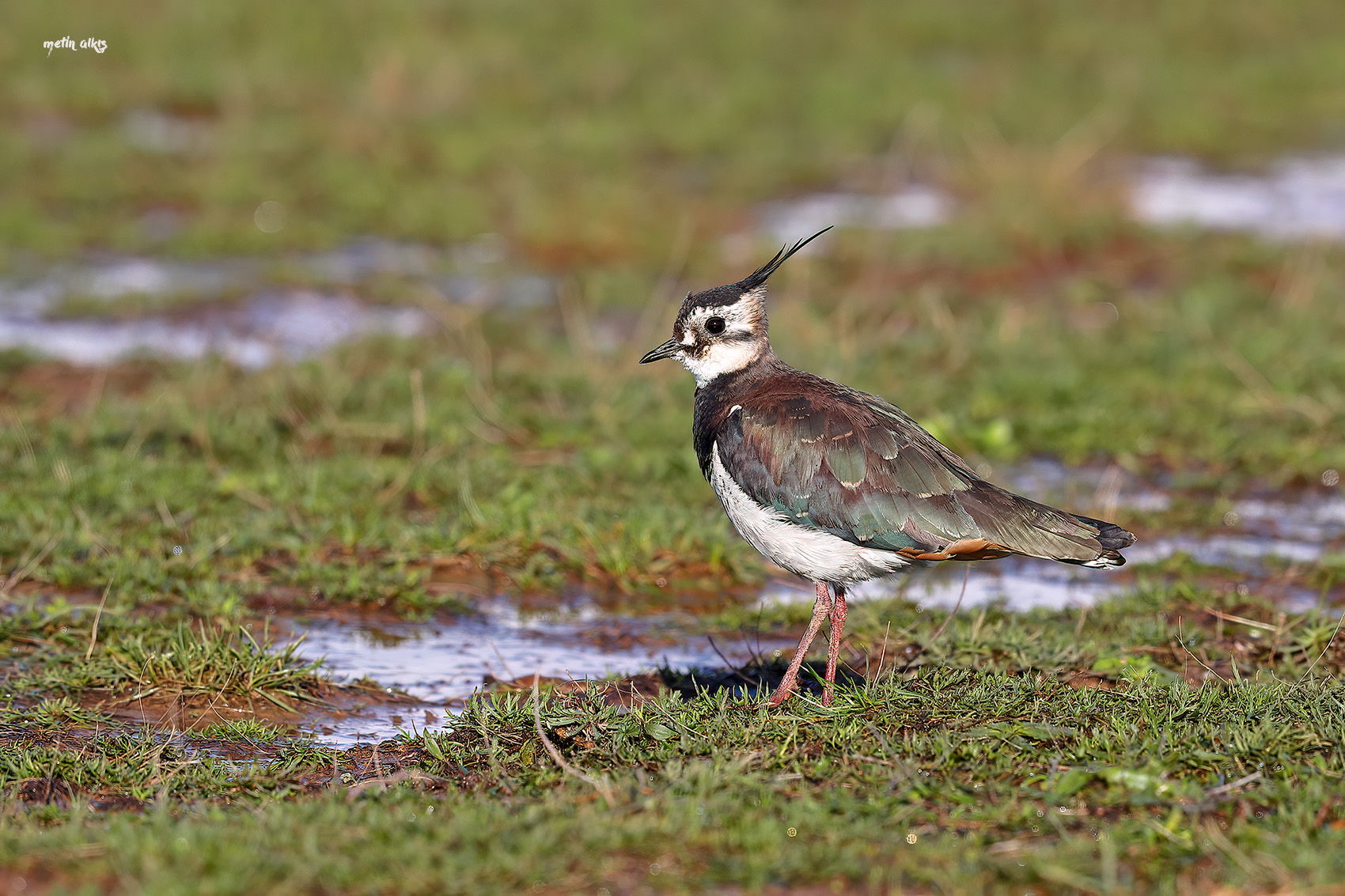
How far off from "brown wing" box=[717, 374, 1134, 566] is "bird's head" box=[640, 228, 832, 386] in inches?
19.1

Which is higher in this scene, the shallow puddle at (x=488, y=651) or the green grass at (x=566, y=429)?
the green grass at (x=566, y=429)

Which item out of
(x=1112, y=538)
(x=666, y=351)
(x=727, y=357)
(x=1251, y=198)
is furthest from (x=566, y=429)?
(x=1251, y=198)

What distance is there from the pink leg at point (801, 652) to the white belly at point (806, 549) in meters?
0.16

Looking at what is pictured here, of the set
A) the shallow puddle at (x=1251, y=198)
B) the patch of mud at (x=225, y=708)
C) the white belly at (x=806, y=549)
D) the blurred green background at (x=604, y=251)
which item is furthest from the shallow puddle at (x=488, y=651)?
the shallow puddle at (x=1251, y=198)

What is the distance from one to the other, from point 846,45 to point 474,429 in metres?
12.0

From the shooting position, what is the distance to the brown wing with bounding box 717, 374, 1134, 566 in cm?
539

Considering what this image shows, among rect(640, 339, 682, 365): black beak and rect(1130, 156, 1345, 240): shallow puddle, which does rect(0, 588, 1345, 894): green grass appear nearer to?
rect(640, 339, 682, 365): black beak

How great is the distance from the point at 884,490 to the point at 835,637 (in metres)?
0.62

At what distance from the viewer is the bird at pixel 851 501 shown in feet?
17.7

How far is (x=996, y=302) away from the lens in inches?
477

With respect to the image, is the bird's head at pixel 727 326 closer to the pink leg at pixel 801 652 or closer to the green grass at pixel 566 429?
the pink leg at pixel 801 652

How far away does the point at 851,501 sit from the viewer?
548cm

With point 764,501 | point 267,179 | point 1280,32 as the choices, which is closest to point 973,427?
point 764,501

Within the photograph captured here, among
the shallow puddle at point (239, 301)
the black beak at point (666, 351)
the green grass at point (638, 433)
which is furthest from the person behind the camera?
the shallow puddle at point (239, 301)
